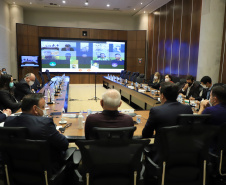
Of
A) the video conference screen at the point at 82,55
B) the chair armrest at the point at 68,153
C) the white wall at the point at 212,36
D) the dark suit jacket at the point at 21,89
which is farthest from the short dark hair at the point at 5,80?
the video conference screen at the point at 82,55

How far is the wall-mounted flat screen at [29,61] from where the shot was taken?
1172 centimetres

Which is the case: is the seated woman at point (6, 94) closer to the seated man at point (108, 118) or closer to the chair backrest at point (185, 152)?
the seated man at point (108, 118)

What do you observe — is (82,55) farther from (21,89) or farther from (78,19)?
(21,89)

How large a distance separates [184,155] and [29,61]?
38.3 feet

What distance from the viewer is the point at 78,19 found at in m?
13.1

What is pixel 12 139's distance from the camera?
58.1 inches

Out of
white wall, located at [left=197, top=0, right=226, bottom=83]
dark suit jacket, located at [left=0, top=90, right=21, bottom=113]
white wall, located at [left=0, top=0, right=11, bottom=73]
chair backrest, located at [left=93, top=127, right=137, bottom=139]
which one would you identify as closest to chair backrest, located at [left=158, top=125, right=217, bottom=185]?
chair backrest, located at [left=93, top=127, right=137, bottom=139]

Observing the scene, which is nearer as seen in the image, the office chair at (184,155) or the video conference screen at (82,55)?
the office chair at (184,155)

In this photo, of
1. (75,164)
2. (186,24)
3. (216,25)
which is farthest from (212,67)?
(75,164)

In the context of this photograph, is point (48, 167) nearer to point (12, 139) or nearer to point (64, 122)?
point (12, 139)

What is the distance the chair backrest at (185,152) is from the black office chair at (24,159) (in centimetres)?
89

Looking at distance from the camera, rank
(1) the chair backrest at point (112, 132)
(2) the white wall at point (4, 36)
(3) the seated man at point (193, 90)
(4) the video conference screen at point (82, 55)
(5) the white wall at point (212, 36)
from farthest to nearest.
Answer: (4) the video conference screen at point (82, 55) < (2) the white wall at point (4, 36) < (5) the white wall at point (212, 36) < (3) the seated man at point (193, 90) < (1) the chair backrest at point (112, 132)

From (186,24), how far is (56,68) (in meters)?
7.92

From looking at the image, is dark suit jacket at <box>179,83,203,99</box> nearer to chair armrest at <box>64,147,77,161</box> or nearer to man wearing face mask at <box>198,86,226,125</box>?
man wearing face mask at <box>198,86,226,125</box>
